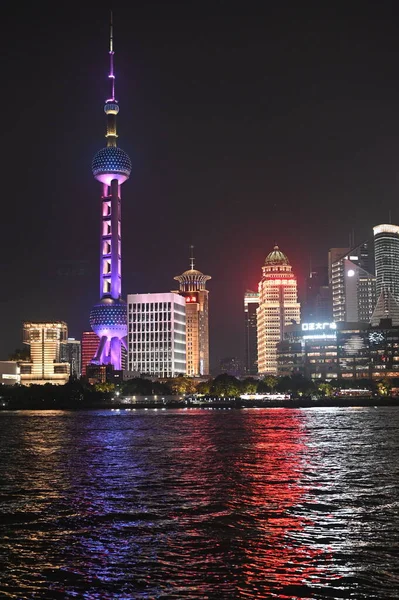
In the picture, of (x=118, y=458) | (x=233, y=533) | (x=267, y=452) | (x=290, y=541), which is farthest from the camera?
(x=267, y=452)

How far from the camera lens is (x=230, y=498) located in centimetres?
4269

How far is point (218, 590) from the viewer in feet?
76.2

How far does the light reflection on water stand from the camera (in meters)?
24.0

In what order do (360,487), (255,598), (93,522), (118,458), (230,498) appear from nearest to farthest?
1. (255,598)
2. (93,522)
3. (230,498)
4. (360,487)
5. (118,458)

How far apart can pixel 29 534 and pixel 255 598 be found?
13.3m

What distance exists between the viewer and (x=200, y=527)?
110 feet

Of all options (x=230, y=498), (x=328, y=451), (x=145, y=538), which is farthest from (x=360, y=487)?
(x=328, y=451)

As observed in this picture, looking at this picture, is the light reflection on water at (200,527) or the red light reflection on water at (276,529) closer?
the light reflection on water at (200,527)

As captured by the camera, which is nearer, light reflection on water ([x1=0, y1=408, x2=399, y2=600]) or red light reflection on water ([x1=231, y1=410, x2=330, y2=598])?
light reflection on water ([x1=0, y1=408, x2=399, y2=600])

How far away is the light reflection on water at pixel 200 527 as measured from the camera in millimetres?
24047

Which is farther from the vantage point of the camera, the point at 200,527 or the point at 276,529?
the point at 200,527

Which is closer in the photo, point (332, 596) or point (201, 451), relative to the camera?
point (332, 596)

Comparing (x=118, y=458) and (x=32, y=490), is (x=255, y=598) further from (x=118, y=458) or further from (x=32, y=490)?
(x=118, y=458)

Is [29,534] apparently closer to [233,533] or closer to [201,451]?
[233,533]
